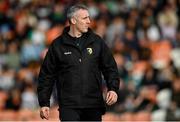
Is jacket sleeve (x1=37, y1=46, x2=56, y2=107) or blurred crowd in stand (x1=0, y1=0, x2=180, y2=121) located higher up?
jacket sleeve (x1=37, y1=46, x2=56, y2=107)

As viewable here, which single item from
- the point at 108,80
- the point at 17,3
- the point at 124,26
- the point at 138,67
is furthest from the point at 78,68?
the point at 17,3

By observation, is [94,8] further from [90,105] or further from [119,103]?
[90,105]

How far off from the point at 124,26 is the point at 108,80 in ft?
33.6

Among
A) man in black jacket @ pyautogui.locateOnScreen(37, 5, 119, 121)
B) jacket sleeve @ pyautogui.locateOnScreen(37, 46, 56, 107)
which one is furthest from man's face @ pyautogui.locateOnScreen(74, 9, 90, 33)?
jacket sleeve @ pyautogui.locateOnScreen(37, 46, 56, 107)

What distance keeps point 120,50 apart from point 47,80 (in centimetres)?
909

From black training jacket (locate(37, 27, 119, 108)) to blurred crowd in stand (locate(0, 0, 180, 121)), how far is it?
6.18 meters

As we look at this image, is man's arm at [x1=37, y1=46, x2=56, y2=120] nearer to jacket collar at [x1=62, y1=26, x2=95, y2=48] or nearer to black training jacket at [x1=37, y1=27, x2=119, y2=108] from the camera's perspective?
black training jacket at [x1=37, y1=27, x2=119, y2=108]

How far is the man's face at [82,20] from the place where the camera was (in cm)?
855

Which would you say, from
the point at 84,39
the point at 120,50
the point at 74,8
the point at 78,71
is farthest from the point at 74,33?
the point at 120,50

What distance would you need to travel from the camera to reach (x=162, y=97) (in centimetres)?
1579

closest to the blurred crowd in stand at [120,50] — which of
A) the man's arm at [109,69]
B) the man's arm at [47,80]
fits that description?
the man's arm at [47,80]

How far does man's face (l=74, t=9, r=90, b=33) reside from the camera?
8555 mm

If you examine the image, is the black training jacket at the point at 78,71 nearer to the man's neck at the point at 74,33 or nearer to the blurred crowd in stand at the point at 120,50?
the man's neck at the point at 74,33

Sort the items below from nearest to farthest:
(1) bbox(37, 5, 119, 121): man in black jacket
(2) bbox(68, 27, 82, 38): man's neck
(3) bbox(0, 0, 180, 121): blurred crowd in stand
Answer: (1) bbox(37, 5, 119, 121): man in black jacket
(2) bbox(68, 27, 82, 38): man's neck
(3) bbox(0, 0, 180, 121): blurred crowd in stand
